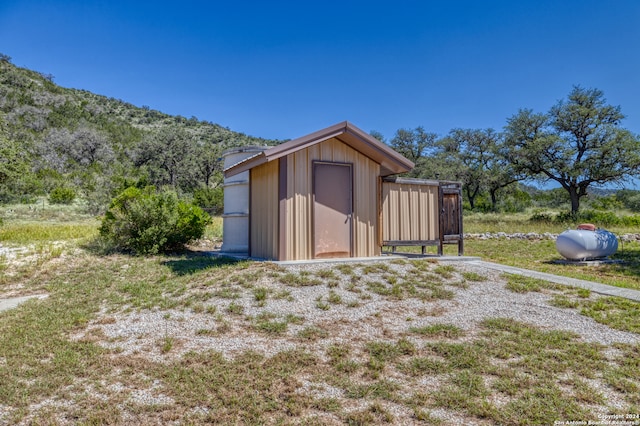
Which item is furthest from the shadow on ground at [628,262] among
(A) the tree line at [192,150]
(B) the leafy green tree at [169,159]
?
(B) the leafy green tree at [169,159]

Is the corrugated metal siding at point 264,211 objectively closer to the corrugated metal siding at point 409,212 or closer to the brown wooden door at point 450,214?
the corrugated metal siding at point 409,212

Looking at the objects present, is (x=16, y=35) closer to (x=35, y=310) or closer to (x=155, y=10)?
(x=155, y=10)

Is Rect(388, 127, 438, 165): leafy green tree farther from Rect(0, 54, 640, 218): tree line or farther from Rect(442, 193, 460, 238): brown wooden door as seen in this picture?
Rect(442, 193, 460, 238): brown wooden door


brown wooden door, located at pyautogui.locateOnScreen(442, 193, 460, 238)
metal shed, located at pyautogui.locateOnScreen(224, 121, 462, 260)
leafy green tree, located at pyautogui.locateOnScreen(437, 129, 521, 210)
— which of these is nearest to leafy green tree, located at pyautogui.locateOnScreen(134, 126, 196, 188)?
leafy green tree, located at pyautogui.locateOnScreen(437, 129, 521, 210)

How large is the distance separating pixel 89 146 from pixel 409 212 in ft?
123

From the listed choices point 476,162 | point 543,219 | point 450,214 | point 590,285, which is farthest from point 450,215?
point 476,162

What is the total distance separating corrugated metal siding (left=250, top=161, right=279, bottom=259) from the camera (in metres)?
7.85

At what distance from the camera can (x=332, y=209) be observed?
798 cm

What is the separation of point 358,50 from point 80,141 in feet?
103

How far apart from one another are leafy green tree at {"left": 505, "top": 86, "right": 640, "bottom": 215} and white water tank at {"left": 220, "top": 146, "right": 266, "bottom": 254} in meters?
21.2

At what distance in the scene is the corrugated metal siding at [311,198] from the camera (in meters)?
7.56

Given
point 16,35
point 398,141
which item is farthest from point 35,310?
point 398,141

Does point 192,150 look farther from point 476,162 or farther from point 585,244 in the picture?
point 585,244

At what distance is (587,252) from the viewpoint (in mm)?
11211
